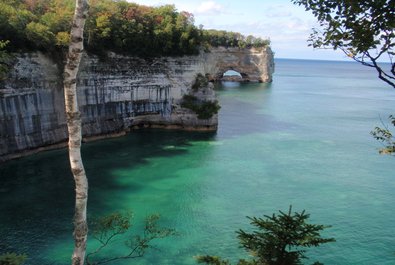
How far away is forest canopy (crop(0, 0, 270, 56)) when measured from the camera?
31.8 metres

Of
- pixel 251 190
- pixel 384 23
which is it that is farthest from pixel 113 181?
pixel 384 23

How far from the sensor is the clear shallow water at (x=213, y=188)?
19.2 meters

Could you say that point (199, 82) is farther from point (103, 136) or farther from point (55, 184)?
point (55, 184)

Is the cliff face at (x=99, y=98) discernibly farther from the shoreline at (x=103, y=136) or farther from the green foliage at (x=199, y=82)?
the green foliage at (x=199, y=82)

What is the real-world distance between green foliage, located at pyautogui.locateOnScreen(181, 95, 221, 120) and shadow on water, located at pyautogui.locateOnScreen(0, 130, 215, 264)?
2.35m

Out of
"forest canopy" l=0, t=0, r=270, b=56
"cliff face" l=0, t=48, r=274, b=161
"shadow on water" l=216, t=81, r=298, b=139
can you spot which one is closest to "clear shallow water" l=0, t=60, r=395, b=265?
"shadow on water" l=216, t=81, r=298, b=139

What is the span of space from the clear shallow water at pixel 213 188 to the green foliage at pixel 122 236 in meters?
0.71

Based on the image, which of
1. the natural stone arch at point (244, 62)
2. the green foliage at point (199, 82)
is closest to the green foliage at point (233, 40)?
the natural stone arch at point (244, 62)

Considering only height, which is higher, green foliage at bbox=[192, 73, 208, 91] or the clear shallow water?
green foliage at bbox=[192, 73, 208, 91]

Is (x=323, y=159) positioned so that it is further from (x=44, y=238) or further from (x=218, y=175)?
(x=44, y=238)

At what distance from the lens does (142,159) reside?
33750 millimetres

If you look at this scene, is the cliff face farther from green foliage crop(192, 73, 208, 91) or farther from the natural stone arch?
the natural stone arch

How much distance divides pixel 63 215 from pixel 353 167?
78.9 feet

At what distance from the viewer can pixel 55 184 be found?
88.1 feet
